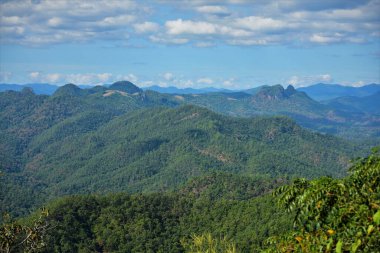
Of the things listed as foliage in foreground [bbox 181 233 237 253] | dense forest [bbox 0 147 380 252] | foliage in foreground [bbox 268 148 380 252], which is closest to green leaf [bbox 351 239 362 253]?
foliage in foreground [bbox 268 148 380 252]

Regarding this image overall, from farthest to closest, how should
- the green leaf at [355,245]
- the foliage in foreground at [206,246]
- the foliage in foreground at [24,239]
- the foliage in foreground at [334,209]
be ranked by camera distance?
1. the foliage in foreground at [206,246]
2. the foliage in foreground at [24,239]
3. the foliage in foreground at [334,209]
4. the green leaf at [355,245]

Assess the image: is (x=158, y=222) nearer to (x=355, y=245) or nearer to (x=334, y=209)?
(x=334, y=209)

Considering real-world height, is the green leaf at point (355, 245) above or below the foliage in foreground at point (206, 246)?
above

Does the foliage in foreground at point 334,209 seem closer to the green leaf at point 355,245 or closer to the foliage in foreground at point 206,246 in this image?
the green leaf at point 355,245

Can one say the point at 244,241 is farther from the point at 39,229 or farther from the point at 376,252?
the point at 376,252

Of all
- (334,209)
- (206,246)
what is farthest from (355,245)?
(206,246)

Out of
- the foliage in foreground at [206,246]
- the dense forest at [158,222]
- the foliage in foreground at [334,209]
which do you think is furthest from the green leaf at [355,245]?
the dense forest at [158,222]

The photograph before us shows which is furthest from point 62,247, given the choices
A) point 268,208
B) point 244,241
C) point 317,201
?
point 317,201

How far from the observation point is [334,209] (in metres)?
14.3

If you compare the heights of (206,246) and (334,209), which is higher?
(334,209)

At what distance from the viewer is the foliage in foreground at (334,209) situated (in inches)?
512

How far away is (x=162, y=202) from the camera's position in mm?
139125

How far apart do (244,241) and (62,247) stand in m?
46.5

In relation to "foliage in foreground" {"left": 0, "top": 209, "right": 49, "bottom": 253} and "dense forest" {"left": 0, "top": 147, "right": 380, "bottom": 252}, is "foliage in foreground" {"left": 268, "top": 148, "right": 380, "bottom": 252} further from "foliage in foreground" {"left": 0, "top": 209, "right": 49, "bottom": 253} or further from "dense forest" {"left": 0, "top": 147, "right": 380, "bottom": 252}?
"dense forest" {"left": 0, "top": 147, "right": 380, "bottom": 252}
